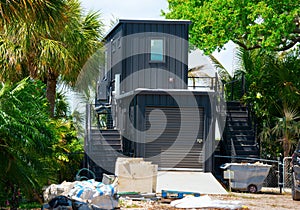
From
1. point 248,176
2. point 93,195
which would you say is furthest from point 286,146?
point 93,195

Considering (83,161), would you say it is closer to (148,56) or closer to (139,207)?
(148,56)

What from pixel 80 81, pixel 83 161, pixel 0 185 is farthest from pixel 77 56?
pixel 0 185

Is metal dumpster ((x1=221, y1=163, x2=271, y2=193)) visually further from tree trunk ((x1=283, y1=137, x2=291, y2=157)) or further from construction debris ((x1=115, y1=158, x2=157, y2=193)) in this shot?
tree trunk ((x1=283, y1=137, x2=291, y2=157))

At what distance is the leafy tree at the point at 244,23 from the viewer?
2503 cm

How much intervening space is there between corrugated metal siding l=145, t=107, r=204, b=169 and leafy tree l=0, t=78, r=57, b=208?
12.0 meters

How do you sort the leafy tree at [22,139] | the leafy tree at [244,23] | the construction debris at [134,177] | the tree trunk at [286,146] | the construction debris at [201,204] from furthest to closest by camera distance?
the tree trunk at [286,146], the leafy tree at [244,23], the construction debris at [134,177], the construction debris at [201,204], the leafy tree at [22,139]

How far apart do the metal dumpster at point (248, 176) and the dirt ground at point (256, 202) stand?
39cm

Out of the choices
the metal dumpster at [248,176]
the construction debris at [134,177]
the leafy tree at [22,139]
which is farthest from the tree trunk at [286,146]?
the leafy tree at [22,139]

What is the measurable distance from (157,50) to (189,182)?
27.5 ft

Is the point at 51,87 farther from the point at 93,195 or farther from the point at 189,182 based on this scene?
the point at 93,195

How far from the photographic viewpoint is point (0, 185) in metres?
11.2

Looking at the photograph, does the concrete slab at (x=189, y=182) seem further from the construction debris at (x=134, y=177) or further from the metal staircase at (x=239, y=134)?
the metal staircase at (x=239, y=134)

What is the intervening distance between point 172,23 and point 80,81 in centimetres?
486

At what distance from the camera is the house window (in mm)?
27391
